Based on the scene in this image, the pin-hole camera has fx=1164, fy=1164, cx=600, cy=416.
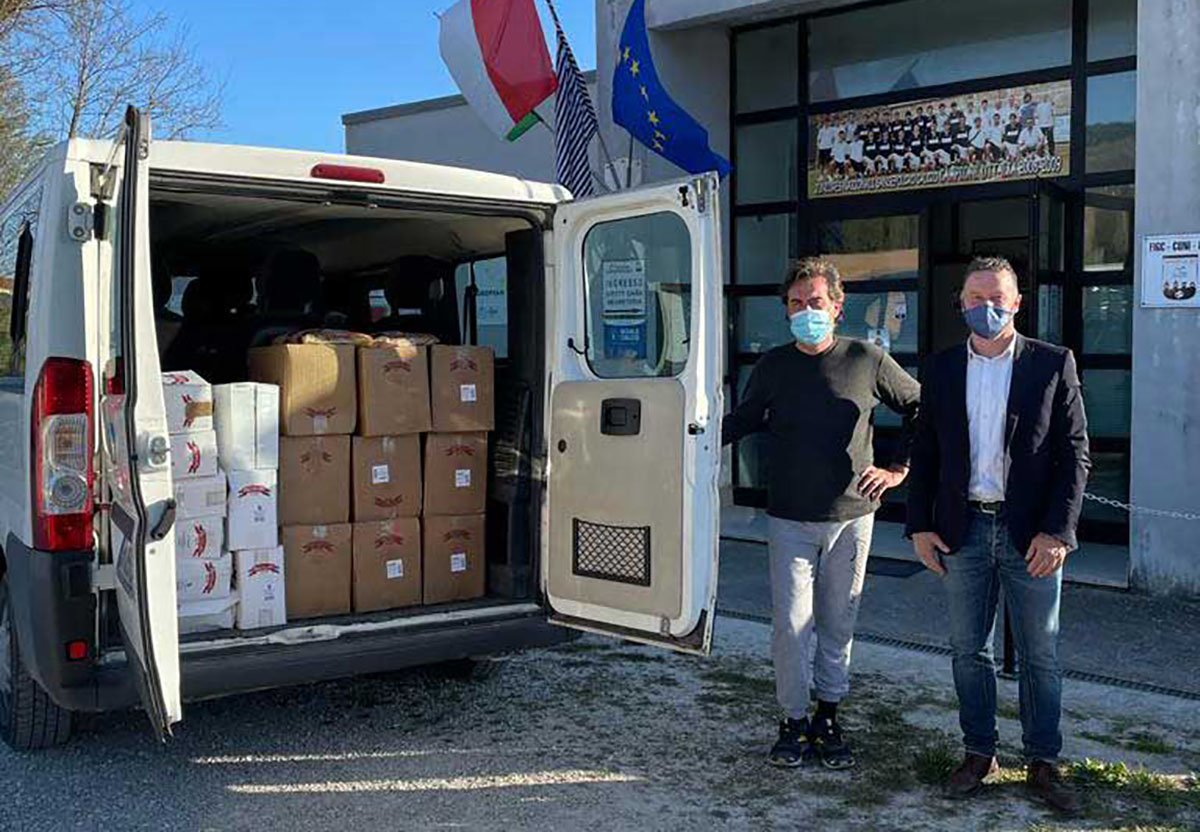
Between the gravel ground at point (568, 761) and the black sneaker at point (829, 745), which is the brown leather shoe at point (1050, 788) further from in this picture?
the black sneaker at point (829, 745)

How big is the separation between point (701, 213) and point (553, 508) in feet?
4.38

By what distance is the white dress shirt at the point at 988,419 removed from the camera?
3.89 m

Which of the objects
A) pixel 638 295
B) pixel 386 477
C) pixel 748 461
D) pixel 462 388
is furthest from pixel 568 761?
pixel 748 461

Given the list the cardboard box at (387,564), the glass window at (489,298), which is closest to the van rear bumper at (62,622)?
the cardboard box at (387,564)

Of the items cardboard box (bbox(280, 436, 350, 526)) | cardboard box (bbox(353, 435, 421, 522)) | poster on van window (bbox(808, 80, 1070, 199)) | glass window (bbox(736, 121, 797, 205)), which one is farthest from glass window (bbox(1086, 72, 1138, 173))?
cardboard box (bbox(280, 436, 350, 526))

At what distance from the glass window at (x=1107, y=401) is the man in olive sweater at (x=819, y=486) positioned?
14.5 ft

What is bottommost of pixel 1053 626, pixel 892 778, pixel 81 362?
pixel 892 778

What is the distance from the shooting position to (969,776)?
4000mm

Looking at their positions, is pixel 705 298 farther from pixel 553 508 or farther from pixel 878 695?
pixel 878 695


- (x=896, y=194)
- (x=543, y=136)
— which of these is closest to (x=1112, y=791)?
(x=896, y=194)

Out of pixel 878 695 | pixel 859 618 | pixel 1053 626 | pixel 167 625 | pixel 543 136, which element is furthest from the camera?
pixel 543 136

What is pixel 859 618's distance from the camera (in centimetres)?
645

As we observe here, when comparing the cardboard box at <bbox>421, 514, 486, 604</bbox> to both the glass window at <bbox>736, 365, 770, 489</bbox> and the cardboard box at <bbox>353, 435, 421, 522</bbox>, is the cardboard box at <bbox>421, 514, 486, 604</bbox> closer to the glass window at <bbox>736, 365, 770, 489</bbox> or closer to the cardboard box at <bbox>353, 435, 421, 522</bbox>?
the cardboard box at <bbox>353, 435, 421, 522</bbox>

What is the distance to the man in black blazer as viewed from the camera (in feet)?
12.5
